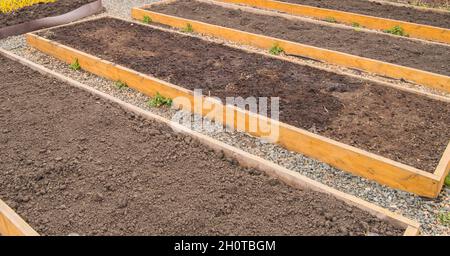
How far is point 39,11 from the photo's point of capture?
867 cm

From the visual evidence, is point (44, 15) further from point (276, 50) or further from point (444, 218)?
point (444, 218)

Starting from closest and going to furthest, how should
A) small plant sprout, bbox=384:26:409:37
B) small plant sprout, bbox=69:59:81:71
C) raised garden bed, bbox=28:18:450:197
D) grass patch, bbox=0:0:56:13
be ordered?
raised garden bed, bbox=28:18:450:197 < small plant sprout, bbox=69:59:81:71 < small plant sprout, bbox=384:26:409:37 < grass patch, bbox=0:0:56:13

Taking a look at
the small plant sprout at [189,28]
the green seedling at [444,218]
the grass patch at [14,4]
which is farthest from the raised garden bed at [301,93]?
the grass patch at [14,4]

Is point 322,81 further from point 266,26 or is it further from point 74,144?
point 74,144

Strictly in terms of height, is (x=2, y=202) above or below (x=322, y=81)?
below

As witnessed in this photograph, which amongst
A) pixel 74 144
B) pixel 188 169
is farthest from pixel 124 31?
pixel 188 169

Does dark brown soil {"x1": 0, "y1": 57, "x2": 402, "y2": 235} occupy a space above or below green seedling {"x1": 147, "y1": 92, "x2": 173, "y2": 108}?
below

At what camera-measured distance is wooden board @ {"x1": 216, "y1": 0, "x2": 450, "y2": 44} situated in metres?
7.49

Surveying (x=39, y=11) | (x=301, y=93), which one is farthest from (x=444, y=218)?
(x=39, y=11)

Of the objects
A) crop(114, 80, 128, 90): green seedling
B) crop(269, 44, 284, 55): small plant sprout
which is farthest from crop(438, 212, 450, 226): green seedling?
crop(114, 80, 128, 90): green seedling

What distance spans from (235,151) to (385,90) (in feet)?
8.40

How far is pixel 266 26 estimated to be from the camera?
313 inches

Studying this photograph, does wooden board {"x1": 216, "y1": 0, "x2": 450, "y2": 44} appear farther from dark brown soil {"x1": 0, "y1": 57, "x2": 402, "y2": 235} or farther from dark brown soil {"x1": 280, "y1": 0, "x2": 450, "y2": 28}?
dark brown soil {"x1": 0, "y1": 57, "x2": 402, "y2": 235}

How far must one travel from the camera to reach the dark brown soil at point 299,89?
→ 4512 mm
